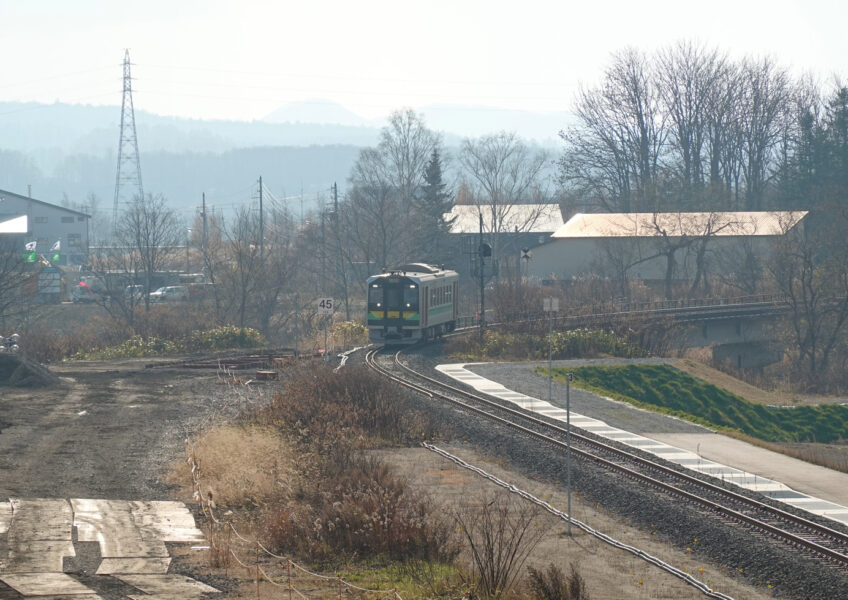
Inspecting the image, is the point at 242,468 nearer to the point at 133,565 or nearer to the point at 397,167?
the point at 133,565

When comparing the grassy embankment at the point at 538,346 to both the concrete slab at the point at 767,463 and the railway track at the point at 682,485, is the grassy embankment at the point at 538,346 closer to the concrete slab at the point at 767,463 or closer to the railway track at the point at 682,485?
the railway track at the point at 682,485

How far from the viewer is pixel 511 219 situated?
9388 cm

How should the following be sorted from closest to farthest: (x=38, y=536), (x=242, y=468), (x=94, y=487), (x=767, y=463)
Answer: (x=38, y=536)
(x=94, y=487)
(x=242, y=468)
(x=767, y=463)

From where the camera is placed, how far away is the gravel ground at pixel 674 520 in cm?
1397

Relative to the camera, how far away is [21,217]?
9738 centimetres

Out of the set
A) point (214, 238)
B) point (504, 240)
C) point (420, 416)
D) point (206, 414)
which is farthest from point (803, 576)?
point (214, 238)

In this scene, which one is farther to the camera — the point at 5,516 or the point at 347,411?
the point at 347,411

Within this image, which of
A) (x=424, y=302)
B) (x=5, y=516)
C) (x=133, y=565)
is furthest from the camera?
(x=424, y=302)

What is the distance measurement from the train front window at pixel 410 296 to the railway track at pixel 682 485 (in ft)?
35.7

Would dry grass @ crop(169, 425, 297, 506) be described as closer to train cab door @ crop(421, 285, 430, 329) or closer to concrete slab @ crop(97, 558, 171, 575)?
concrete slab @ crop(97, 558, 171, 575)

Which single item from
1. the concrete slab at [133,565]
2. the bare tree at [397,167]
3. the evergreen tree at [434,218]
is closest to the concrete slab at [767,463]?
the concrete slab at [133,565]

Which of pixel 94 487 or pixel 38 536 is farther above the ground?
pixel 38 536

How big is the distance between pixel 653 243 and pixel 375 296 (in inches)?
1477

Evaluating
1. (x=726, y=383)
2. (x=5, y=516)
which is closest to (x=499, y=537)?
(x=5, y=516)
